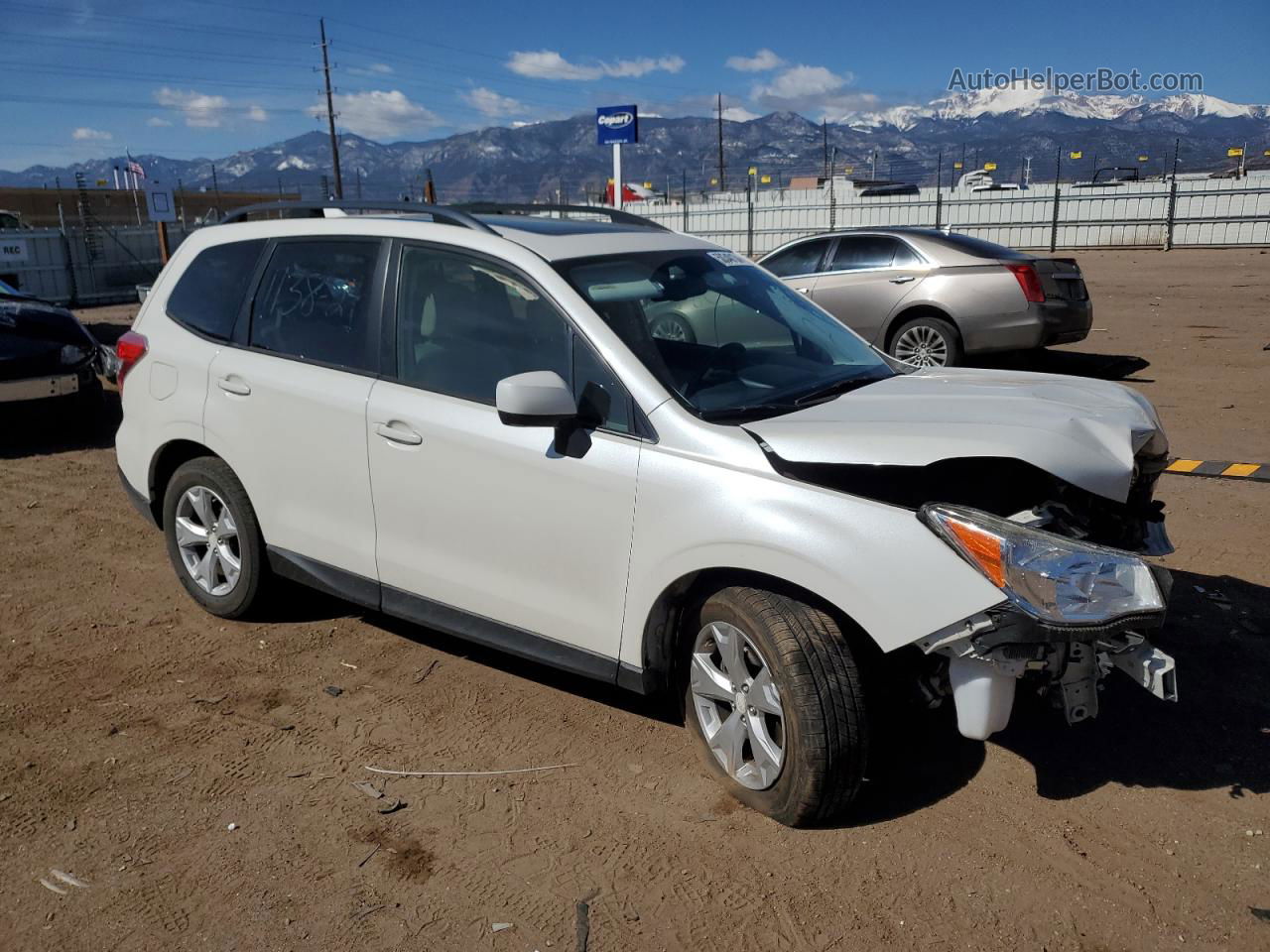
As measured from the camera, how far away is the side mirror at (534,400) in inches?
133

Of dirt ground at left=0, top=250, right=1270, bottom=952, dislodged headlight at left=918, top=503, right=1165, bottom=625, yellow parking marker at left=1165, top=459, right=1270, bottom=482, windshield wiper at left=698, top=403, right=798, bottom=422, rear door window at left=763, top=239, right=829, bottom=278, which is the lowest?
dirt ground at left=0, top=250, right=1270, bottom=952

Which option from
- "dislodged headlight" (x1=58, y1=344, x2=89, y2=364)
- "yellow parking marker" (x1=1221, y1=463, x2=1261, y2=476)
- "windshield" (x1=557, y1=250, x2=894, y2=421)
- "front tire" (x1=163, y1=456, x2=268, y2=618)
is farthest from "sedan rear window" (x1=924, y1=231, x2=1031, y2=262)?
"front tire" (x1=163, y1=456, x2=268, y2=618)

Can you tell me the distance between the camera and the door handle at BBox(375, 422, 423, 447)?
12.9 feet

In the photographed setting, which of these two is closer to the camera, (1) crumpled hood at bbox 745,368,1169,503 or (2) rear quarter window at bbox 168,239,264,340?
(1) crumpled hood at bbox 745,368,1169,503

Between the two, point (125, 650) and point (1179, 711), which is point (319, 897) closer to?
point (125, 650)

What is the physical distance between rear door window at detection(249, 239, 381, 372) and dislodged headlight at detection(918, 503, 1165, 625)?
7.94 feet

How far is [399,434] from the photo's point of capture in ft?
13.0

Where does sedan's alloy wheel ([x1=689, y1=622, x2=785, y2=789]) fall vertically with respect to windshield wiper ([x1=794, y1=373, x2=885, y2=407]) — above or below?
below

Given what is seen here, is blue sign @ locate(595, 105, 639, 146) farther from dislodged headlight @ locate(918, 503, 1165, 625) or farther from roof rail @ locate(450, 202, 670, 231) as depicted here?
dislodged headlight @ locate(918, 503, 1165, 625)

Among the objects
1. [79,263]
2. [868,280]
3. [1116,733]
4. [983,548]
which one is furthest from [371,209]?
[79,263]

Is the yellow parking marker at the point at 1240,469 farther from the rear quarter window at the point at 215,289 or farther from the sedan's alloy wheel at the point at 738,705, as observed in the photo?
the rear quarter window at the point at 215,289

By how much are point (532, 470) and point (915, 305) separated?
26.9 ft

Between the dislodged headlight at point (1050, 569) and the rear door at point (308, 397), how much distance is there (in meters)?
2.33

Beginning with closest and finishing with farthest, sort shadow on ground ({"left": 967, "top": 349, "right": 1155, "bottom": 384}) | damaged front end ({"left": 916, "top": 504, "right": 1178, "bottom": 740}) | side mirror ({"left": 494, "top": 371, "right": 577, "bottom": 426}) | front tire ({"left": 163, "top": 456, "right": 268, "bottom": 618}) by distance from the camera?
1. damaged front end ({"left": 916, "top": 504, "right": 1178, "bottom": 740})
2. side mirror ({"left": 494, "top": 371, "right": 577, "bottom": 426})
3. front tire ({"left": 163, "top": 456, "right": 268, "bottom": 618})
4. shadow on ground ({"left": 967, "top": 349, "right": 1155, "bottom": 384})
